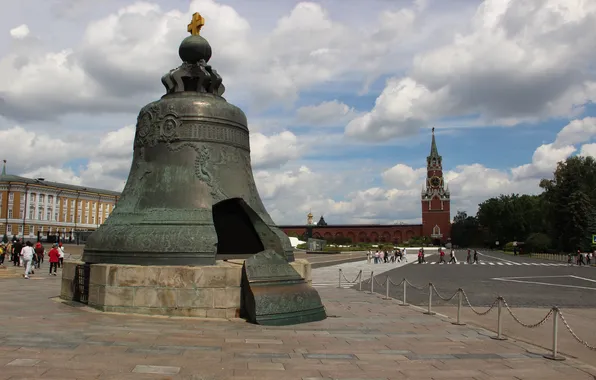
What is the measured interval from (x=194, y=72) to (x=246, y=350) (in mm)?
5751

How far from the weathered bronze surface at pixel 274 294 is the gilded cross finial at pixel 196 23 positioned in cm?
455

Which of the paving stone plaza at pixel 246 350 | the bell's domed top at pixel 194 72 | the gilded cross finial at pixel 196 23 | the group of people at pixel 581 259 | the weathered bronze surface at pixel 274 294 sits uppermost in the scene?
the gilded cross finial at pixel 196 23

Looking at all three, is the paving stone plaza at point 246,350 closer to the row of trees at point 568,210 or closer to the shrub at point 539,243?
the row of trees at point 568,210

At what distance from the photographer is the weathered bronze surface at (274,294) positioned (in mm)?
7480

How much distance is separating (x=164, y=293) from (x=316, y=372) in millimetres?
3413

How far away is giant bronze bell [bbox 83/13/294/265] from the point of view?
816 centimetres

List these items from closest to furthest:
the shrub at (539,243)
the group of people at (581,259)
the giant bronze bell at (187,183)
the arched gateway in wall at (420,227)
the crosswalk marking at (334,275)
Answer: the giant bronze bell at (187,183)
the crosswalk marking at (334,275)
the group of people at (581,259)
the shrub at (539,243)
the arched gateway in wall at (420,227)

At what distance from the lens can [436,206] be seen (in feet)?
367

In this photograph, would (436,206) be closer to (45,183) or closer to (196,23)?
(45,183)

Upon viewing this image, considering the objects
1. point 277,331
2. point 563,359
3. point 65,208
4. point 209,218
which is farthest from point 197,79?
point 65,208

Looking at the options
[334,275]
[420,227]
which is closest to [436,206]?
[420,227]

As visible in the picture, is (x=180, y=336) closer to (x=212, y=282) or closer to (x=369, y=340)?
(x=212, y=282)

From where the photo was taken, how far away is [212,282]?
7.79m

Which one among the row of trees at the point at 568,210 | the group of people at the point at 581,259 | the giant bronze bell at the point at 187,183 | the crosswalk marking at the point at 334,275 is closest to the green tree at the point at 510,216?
the row of trees at the point at 568,210
